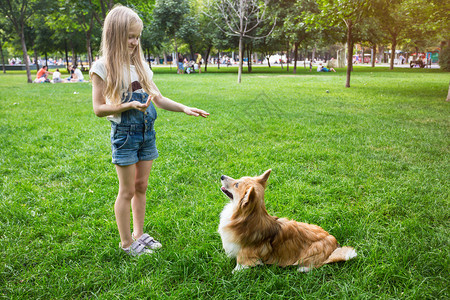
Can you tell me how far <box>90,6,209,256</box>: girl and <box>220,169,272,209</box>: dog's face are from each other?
0.73m

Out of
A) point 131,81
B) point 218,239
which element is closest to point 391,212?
point 218,239

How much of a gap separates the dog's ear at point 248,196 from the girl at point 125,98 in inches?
34.7

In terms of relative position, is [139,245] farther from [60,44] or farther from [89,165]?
[60,44]

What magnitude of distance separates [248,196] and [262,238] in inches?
18.8

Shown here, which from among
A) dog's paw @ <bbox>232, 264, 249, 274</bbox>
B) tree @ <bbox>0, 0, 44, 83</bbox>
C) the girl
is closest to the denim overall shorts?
the girl

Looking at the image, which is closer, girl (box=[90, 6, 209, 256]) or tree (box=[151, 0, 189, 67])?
girl (box=[90, 6, 209, 256])

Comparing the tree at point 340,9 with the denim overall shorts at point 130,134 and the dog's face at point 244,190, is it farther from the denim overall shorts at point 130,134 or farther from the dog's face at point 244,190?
the denim overall shorts at point 130,134

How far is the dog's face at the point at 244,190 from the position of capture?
91.8 inches

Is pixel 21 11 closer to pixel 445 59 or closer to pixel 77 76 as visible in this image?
pixel 77 76

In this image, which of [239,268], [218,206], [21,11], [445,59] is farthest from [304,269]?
[445,59]

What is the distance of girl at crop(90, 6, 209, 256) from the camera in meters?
2.27

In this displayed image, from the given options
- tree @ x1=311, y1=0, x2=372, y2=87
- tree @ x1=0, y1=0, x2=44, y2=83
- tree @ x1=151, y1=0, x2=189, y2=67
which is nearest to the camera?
tree @ x1=311, y1=0, x2=372, y2=87

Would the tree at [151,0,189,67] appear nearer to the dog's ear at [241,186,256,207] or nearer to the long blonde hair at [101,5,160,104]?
the long blonde hair at [101,5,160,104]

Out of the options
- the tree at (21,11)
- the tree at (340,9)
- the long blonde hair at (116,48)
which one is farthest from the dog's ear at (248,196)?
the tree at (21,11)
